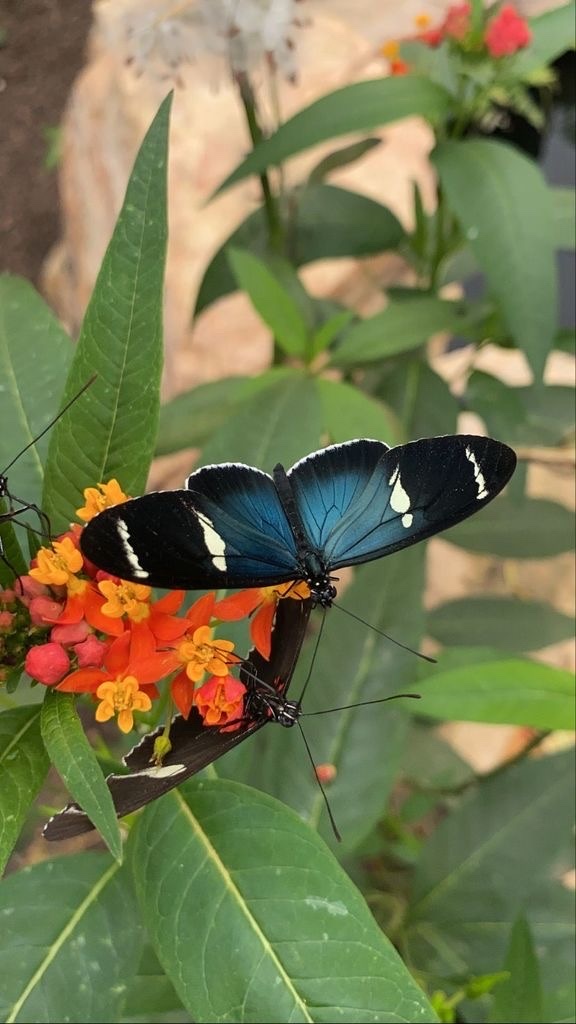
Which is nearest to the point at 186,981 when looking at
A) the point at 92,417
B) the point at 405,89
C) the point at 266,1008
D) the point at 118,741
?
the point at 266,1008

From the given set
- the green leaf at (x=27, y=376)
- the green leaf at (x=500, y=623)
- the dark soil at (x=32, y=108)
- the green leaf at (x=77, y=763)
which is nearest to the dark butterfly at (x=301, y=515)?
the green leaf at (x=77, y=763)

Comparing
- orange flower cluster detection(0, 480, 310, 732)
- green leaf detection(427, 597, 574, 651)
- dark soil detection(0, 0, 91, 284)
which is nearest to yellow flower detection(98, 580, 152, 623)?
orange flower cluster detection(0, 480, 310, 732)

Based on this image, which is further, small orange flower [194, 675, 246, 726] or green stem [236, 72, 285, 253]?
green stem [236, 72, 285, 253]

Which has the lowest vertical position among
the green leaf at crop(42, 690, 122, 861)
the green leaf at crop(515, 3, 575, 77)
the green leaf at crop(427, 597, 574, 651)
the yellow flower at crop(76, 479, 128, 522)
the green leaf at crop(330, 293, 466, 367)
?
the green leaf at crop(427, 597, 574, 651)

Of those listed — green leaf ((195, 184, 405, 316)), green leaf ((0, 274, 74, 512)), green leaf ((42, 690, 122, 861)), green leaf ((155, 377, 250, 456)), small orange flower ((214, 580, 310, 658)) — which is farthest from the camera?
green leaf ((195, 184, 405, 316))

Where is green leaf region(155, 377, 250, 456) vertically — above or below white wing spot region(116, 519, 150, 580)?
below

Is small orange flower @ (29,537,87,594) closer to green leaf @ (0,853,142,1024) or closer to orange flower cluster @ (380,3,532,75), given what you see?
green leaf @ (0,853,142,1024)

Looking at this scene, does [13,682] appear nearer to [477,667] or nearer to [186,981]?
[186,981]

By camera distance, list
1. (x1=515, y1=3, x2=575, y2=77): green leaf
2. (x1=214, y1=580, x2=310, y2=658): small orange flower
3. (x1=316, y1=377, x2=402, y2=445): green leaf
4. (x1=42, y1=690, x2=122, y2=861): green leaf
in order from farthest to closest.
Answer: (x1=515, y1=3, x2=575, y2=77): green leaf → (x1=316, y1=377, x2=402, y2=445): green leaf → (x1=214, y1=580, x2=310, y2=658): small orange flower → (x1=42, y1=690, x2=122, y2=861): green leaf

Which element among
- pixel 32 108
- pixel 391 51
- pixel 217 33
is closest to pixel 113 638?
pixel 217 33
